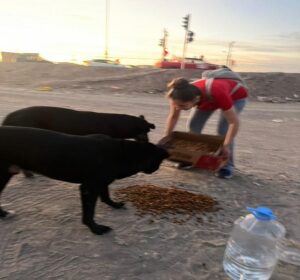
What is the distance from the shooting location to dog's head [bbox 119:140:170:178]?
3.84 meters

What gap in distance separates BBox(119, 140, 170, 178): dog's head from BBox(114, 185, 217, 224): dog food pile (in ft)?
→ 1.56

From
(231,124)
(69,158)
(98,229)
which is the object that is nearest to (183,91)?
(231,124)

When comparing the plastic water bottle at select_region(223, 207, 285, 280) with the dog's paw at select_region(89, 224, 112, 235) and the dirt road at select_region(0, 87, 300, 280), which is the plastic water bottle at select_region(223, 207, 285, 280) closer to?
the dirt road at select_region(0, 87, 300, 280)

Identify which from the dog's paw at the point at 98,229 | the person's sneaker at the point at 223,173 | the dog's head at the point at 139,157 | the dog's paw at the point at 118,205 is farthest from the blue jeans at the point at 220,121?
the dog's paw at the point at 98,229

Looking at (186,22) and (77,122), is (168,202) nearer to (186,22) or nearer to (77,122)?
(77,122)

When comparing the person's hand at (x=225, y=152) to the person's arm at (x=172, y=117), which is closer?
the person's hand at (x=225, y=152)

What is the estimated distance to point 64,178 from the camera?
147 inches

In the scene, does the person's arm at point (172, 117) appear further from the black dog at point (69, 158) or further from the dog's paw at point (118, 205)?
the black dog at point (69, 158)

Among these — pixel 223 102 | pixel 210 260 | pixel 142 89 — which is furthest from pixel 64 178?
pixel 142 89

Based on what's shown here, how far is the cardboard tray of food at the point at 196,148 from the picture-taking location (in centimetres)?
507

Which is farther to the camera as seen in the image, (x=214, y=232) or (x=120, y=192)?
(x=120, y=192)

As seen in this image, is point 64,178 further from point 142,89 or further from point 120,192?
point 142,89

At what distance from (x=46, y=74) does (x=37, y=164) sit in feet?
72.3

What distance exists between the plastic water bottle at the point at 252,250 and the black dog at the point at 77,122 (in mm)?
2443
